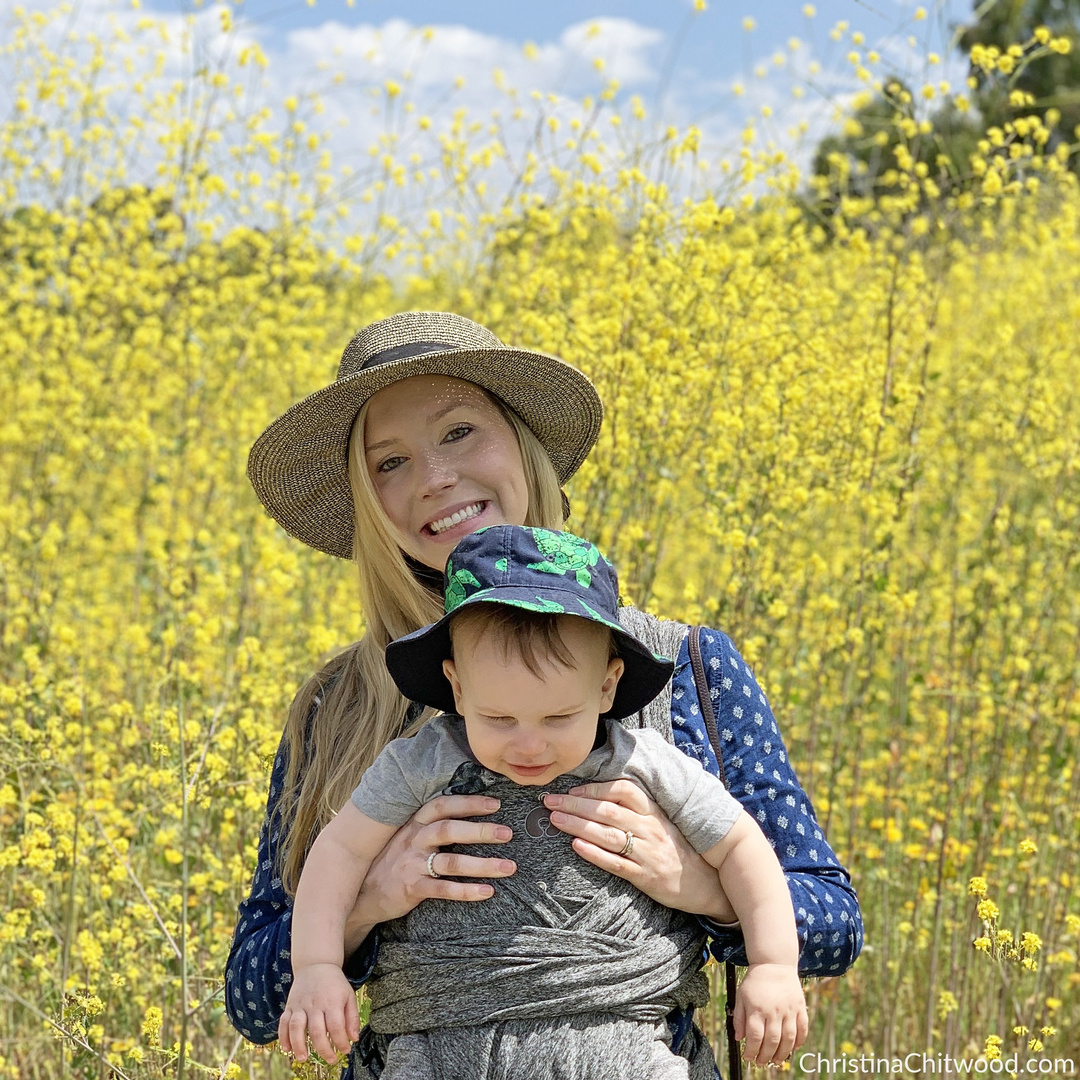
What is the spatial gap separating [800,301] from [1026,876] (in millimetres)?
1888

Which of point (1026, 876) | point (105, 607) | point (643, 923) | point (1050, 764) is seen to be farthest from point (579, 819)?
point (105, 607)

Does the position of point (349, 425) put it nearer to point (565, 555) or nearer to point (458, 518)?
point (458, 518)

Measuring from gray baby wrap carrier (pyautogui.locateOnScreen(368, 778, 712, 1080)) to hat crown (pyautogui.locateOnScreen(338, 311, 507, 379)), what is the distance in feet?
2.42

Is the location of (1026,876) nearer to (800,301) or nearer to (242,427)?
(800,301)

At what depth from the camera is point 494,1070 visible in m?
1.44

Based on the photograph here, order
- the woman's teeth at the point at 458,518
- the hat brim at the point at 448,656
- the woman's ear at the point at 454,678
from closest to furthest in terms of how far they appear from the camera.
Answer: the hat brim at the point at 448,656, the woman's ear at the point at 454,678, the woman's teeth at the point at 458,518

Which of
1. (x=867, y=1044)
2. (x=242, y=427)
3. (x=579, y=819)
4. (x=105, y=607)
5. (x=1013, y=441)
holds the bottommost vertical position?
(x=867, y=1044)

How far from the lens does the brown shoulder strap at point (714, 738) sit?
5.46 ft

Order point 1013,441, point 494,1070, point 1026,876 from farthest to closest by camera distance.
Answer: point 1013,441
point 1026,876
point 494,1070

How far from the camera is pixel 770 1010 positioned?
148 cm

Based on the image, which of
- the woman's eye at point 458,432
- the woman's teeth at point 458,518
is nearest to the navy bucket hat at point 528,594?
the woman's teeth at point 458,518

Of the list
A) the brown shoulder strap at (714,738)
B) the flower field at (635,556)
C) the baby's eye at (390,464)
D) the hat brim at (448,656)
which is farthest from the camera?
the flower field at (635,556)

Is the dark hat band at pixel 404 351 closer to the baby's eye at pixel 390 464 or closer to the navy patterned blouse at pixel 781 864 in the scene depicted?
the baby's eye at pixel 390 464

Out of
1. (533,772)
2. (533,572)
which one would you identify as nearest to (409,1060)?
(533,772)
